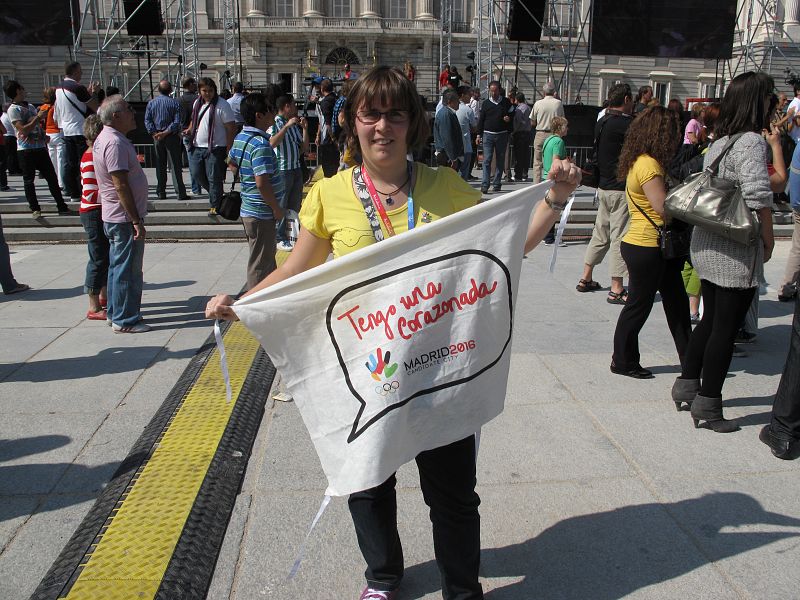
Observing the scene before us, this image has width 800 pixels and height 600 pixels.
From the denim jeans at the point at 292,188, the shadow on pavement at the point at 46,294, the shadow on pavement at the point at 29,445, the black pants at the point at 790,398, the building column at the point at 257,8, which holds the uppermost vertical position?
the building column at the point at 257,8

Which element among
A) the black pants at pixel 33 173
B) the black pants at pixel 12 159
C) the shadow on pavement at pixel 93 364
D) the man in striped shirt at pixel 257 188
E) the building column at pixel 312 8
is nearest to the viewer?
the shadow on pavement at pixel 93 364

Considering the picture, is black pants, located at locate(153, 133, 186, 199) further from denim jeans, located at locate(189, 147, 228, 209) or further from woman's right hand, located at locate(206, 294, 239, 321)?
woman's right hand, located at locate(206, 294, 239, 321)

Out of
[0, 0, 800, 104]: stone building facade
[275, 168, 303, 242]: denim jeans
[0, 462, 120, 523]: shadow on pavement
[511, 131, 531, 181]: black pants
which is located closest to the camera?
[0, 462, 120, 523]: shadow on pavement

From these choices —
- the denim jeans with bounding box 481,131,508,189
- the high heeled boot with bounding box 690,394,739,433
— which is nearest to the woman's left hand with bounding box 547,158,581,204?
the high heeled boot with bounding box 690,394,739,433

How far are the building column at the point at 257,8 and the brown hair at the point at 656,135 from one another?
196 ft

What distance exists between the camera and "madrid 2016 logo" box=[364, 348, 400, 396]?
216 centimetres

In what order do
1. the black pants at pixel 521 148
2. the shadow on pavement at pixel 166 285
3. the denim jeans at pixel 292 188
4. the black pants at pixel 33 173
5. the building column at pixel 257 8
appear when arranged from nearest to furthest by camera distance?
the shadow on pavement at pixel 166 285, the denim jeans at pixel 292 188, the black pants at pixel 33 173, the black pants at pixel 521 148, the building column at pixel 257 8

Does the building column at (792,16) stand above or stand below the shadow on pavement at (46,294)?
above

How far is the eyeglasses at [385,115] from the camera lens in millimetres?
2312

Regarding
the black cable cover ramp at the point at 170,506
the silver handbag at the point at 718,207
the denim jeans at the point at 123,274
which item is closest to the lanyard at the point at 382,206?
the black cable cover ramp at the point at 170,506

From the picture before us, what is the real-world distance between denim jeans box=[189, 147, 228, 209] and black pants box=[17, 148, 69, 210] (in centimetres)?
202

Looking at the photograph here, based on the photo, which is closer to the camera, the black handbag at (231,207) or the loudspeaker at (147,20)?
the black handbag at (231,207)

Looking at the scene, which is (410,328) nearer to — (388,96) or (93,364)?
(388,96)

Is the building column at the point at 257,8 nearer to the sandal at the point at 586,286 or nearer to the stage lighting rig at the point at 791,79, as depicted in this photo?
the stage lighting rig at the point at 791,79
